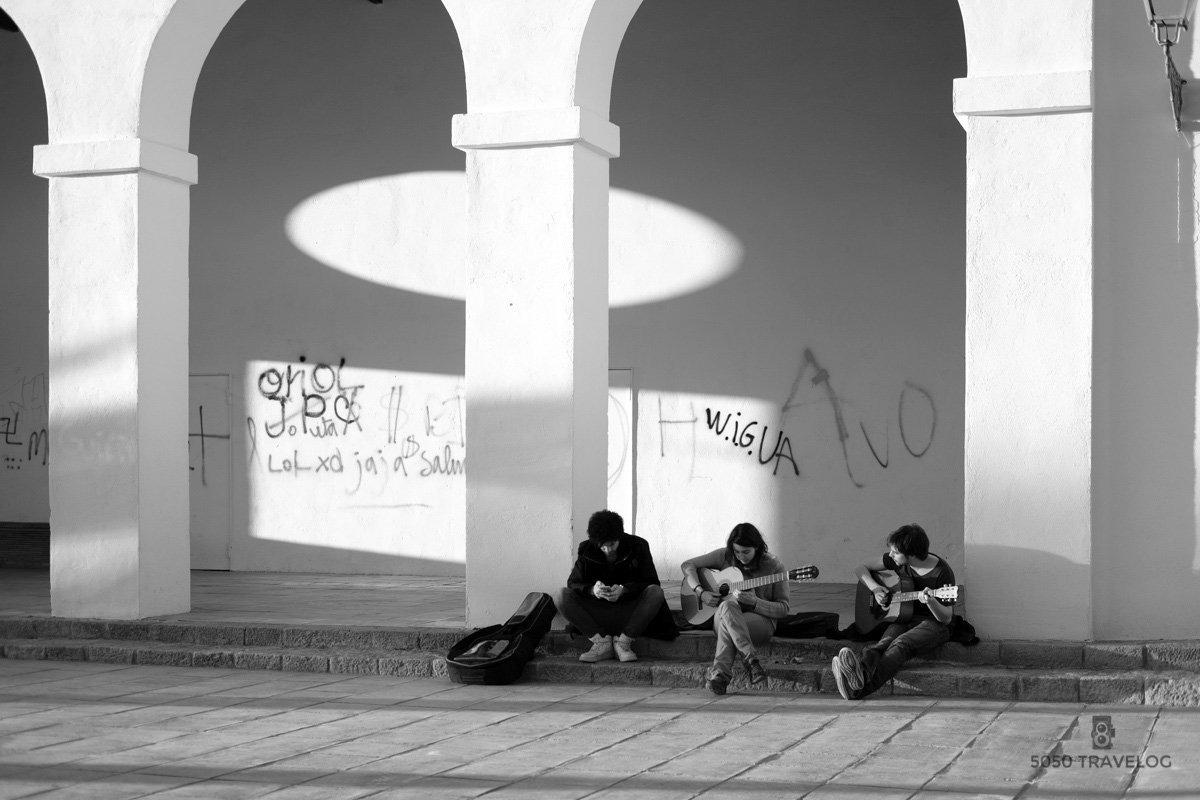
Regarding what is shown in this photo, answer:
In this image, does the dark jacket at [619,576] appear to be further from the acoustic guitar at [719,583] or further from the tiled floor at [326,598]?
the tiled floor at [326,598]

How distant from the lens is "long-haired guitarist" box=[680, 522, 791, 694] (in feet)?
Answer: 26.1

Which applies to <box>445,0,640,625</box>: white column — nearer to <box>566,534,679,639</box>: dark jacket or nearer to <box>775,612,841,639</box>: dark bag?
<box>566,534,679,639</box>: dark jacket

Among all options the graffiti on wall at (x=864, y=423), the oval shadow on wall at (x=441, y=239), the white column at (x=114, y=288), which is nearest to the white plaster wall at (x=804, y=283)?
the graffiti on wall at (x=864, y=423)

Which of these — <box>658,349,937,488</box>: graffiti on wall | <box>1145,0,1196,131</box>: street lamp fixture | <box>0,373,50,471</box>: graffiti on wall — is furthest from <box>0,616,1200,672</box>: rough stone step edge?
<box>0,373,50,471</box>: graffiti on wall

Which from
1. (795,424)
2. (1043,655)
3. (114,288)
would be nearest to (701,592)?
(1043,655)

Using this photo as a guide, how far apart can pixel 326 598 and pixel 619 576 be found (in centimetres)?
336

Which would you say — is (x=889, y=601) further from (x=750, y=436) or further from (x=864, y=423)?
(x=750, y=436)

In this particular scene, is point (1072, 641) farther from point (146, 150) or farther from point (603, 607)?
point (146, 150)

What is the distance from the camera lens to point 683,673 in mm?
8219

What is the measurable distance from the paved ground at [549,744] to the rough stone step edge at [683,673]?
0.13 meters

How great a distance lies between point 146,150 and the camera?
9805 millimetres

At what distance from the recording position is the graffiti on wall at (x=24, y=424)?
1448 cm

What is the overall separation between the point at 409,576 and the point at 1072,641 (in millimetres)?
6591

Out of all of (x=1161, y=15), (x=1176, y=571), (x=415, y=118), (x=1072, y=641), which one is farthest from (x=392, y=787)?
(x=415, y=118)
